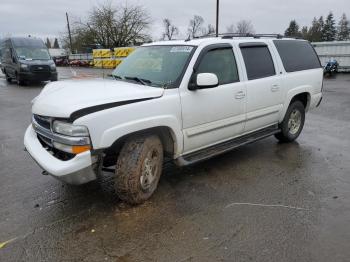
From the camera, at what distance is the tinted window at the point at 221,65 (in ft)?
14.3

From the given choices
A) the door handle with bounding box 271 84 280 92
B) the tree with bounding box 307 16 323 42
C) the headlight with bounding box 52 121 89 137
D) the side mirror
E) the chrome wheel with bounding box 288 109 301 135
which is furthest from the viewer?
the tree with bounding box 307 16 323 42

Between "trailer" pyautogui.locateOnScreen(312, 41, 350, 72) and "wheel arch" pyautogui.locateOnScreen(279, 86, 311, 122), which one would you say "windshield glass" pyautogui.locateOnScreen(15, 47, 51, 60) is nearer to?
"wheel arch" pyautogui.locateOnScreen(279, 86, 311, 122)

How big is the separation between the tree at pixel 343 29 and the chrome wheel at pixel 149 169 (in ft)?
244

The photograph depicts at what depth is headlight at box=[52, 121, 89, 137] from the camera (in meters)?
3.15

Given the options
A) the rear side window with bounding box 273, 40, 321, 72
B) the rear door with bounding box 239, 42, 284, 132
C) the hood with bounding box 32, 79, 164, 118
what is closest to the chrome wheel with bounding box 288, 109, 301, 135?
the rear door with bounding box 239, 42, 284, 132

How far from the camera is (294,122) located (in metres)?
6.30

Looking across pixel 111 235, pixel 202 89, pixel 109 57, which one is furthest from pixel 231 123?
pixel 109 57

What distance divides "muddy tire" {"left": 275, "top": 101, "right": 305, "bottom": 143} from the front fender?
2.69m

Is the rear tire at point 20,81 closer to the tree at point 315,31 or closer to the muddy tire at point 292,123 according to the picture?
the muddy tire at point 292,123

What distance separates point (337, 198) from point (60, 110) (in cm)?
336

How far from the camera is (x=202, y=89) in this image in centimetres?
416

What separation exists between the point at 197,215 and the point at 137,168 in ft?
2.74

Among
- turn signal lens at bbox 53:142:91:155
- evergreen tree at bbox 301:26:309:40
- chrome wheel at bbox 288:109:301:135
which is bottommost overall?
chrome wheel at bbox 288:109:301:135

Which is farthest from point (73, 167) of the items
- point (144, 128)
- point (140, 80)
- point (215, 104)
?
point (215, 104)
